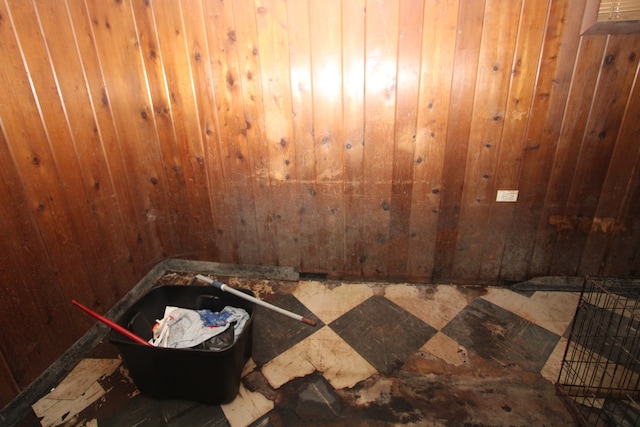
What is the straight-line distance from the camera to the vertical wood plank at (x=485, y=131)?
4.79 ft

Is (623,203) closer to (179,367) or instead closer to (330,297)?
(330,297)

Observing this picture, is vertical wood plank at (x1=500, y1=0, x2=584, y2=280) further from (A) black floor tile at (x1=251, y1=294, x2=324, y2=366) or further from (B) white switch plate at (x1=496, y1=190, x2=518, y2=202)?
(A) black floor tile at (x1=251, y1=294, x2=324, y2=366)

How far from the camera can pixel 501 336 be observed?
1565 mm

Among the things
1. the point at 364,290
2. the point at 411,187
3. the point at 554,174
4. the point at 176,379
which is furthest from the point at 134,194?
the point at 554,174

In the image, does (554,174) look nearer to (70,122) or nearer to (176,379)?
(176,379)

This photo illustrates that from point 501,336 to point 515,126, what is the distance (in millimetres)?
1156

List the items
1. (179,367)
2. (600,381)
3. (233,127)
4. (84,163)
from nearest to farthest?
(179,367) → (600,381) → (84,163) → (233,127)

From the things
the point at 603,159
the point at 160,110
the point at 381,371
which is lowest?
the point at 381,371

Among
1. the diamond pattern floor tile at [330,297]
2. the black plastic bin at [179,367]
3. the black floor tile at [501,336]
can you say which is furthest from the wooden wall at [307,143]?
the black plastic bin at [179,367]

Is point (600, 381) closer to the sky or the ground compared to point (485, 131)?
closer to the ground

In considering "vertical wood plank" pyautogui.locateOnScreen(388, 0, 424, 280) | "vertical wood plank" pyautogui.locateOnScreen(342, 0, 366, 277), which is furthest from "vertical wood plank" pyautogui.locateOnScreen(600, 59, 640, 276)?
"vertical wood plank" pyautogui.locateOnScreen(342, 0, 366, 277)

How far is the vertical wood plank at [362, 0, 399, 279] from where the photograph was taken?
1.52 m

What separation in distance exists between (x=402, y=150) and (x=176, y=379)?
1.61 m

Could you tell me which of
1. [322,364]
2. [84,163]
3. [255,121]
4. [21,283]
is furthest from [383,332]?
[84,163]
